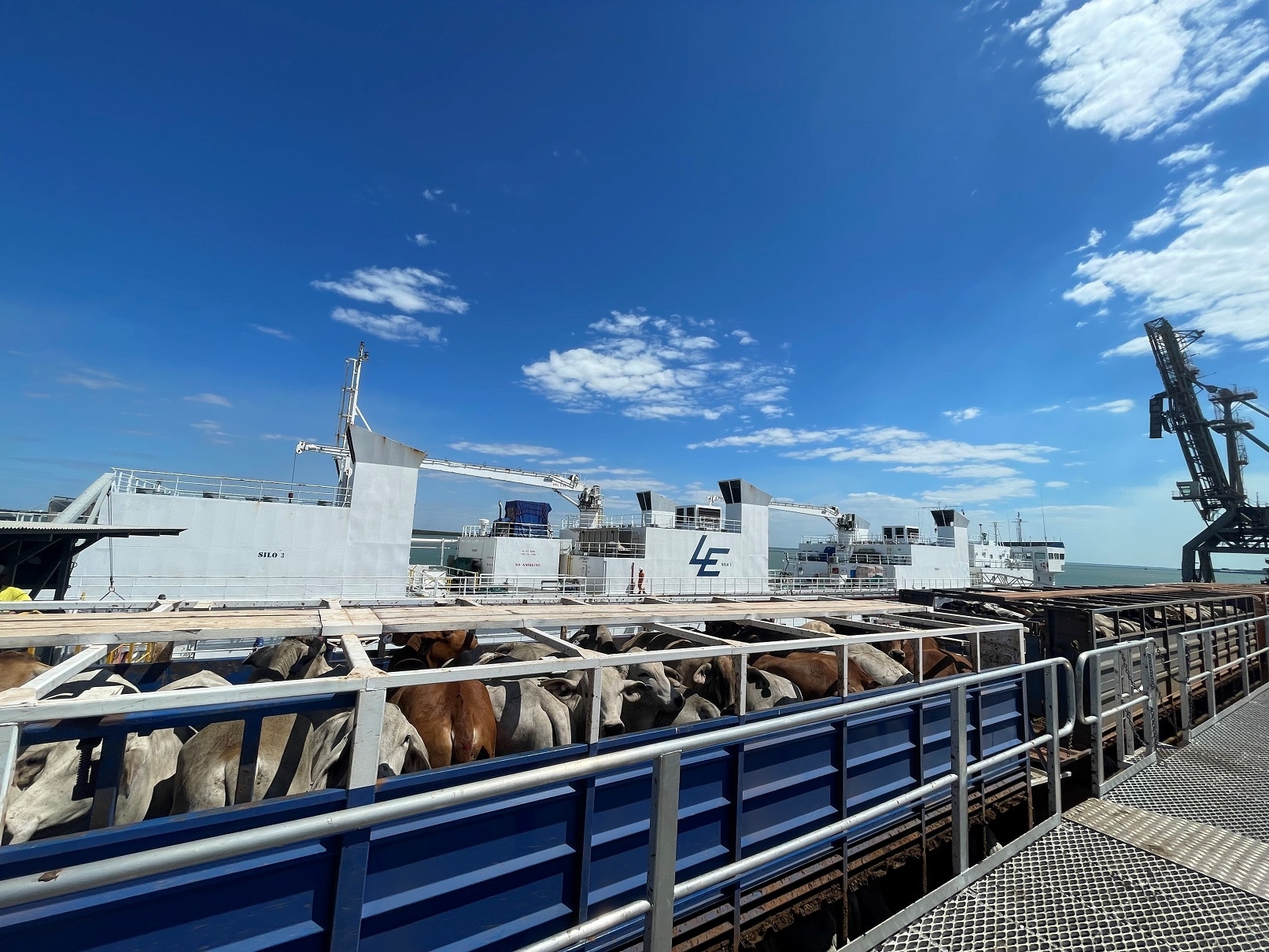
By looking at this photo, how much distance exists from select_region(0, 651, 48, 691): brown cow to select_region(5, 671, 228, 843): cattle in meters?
1.17

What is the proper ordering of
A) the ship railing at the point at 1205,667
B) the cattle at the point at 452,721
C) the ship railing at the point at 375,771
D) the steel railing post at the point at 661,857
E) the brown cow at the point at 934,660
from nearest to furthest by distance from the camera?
the ship railing at the point at 375,771 < the steel railing post at the point at 661,857 < the cattle at the point at 452,721 < the ship railing at the point at 1205,667 < the brown cow at the point at 934,660

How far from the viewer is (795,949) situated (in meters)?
4.08

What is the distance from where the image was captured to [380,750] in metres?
2.90

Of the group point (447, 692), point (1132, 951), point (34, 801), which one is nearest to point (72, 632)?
point (34, 801)

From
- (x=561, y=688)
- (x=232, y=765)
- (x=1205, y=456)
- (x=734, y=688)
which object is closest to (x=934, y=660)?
(x=734, y=688)

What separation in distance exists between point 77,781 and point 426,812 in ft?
8.33

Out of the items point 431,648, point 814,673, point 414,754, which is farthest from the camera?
point 814,673

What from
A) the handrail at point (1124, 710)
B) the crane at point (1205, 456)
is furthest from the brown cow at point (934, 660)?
the crane at point (1205, 456)

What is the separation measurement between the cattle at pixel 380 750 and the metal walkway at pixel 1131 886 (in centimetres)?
285

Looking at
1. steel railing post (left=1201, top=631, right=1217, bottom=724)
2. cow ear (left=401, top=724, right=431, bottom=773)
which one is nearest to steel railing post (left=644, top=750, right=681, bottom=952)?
cow ear (left=401, top=724, right=431, bottom=773)

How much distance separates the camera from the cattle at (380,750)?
3.01 meters

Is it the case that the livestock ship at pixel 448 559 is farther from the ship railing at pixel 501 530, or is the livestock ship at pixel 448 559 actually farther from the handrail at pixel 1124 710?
the handrail at pixel 1124 710

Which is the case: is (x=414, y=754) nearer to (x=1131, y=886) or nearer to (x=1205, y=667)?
(x=1131, y=886)

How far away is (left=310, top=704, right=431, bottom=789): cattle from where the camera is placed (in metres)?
3.01
